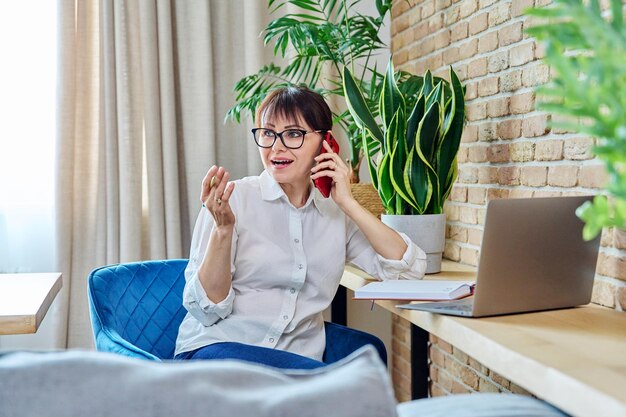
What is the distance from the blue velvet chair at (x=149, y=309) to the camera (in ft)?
6.38

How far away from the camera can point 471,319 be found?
1.62 metres

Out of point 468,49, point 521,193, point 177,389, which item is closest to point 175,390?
point 177,389

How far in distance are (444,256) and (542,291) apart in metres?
1.02

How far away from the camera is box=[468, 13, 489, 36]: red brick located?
235 cm

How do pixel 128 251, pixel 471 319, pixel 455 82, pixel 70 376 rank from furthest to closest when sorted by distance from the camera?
pixel 128 251 < pixel 455 82 < pixel 471 319 < pixel 70 376

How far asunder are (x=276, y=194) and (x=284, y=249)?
152mm

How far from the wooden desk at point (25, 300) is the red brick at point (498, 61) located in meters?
1.47

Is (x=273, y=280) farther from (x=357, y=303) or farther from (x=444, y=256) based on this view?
(x=357, y=303)

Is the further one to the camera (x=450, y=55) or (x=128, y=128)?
(x=128, y=128)

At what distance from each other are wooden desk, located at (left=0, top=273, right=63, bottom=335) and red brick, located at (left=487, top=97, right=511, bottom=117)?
1421mm

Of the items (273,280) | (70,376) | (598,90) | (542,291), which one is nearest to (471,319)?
(542,291)

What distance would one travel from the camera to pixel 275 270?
6.54 ft

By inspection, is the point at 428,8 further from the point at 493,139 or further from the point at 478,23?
the point at 493,139

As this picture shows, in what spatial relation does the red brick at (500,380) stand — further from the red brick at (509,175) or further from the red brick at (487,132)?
the red brick at (487,132)
